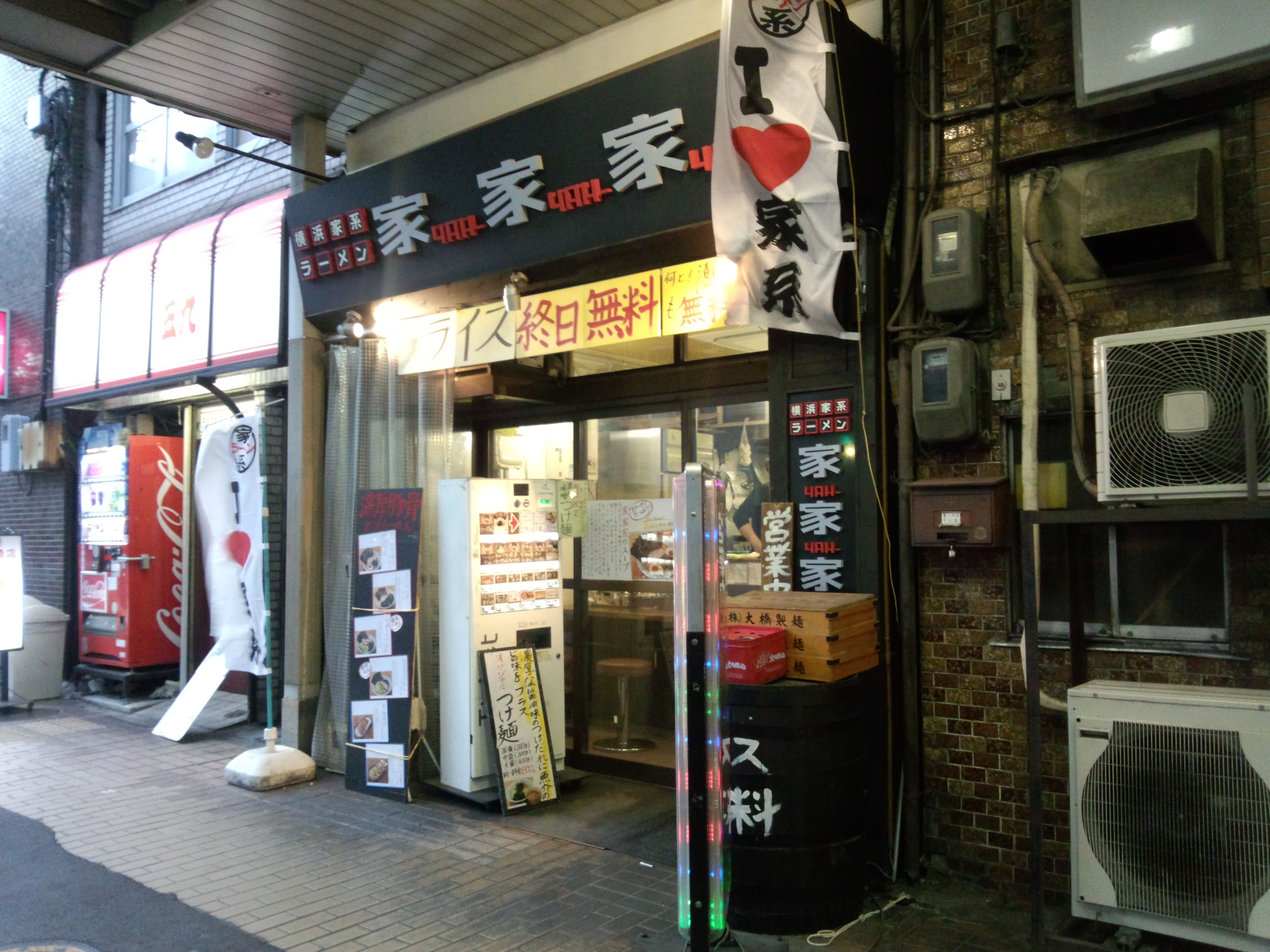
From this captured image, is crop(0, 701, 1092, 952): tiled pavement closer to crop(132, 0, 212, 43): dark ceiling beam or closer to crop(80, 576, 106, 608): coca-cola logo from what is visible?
crop(80, 576, 106, 608): coca-cola logo

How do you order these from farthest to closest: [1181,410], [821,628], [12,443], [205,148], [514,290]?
[12,443] → [205,148] → [514,290] → [821,628] → [1181,410]

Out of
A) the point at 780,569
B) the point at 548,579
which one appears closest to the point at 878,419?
the point at 780,569

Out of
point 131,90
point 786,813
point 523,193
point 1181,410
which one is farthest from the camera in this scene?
point 131,90

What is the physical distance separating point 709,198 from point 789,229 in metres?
0.69

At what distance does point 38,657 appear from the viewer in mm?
10328

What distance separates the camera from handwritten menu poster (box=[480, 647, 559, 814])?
6387 millimetres

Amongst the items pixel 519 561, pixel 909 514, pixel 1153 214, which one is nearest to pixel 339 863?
pixel 519 561

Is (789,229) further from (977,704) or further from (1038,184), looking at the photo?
(977,704)

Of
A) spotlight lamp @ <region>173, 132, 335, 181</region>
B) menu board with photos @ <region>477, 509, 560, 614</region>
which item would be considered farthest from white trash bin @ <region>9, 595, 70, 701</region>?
menu board with photos @ <region>477, 509, 560, 614</region>

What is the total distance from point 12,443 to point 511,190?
348 inches

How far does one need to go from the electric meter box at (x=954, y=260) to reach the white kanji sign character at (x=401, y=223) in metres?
3.75

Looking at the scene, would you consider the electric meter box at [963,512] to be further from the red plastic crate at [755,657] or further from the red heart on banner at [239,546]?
the red heart on banner at [239,546]

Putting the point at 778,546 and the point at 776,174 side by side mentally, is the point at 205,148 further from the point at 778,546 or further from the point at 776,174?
the point at 778,546

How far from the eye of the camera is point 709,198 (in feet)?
17.8
